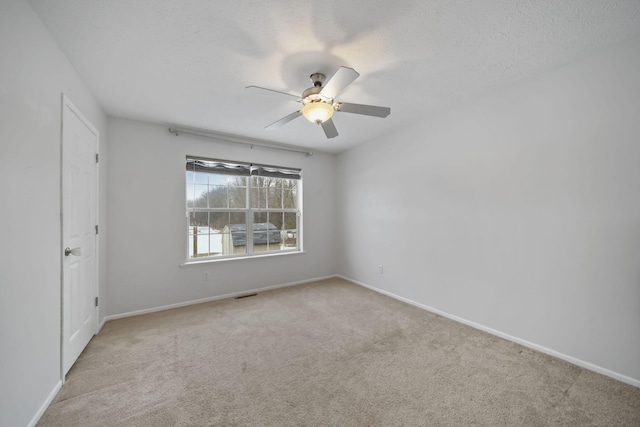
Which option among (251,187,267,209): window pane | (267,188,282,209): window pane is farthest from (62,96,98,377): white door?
(267,188,282,209): window pane

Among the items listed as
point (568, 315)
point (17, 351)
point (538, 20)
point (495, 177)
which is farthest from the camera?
point (495, 177)

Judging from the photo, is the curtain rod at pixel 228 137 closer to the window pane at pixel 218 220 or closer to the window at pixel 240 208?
the window at pixel 240 208

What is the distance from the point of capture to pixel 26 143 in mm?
1461

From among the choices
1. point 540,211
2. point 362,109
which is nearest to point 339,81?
point 362,109

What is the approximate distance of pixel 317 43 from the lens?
5.99 feet

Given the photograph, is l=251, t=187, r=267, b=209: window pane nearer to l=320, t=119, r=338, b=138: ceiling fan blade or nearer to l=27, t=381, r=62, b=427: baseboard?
l=320, t=119, r=338, b=138: ceiling fan blade

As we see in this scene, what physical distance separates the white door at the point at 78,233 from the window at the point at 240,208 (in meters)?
1.17

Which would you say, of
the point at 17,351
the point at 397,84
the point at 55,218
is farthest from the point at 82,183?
the point at 397,84

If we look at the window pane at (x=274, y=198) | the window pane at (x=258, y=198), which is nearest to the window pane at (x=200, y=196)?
the window pane at (x=258, y=198)

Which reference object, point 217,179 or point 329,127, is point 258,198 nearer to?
point 217,179

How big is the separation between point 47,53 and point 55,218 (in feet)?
3.64

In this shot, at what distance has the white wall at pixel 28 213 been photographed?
1.29 m

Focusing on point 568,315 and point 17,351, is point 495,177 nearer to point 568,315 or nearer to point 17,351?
point 568,315

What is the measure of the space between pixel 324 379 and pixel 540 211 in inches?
92.9
